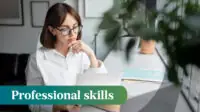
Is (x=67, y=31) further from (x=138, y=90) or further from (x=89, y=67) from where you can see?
(x=138, y=90)

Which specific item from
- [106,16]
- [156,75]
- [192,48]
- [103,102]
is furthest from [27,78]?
[192,48]

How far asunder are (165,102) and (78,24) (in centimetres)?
47

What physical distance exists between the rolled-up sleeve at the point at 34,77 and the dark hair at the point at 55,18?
103 mm

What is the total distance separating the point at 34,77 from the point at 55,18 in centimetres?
25

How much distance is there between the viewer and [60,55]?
110 cm

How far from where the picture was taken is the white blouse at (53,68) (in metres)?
1.07

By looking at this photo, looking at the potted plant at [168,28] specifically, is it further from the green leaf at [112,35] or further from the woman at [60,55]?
the woman at [60,55]

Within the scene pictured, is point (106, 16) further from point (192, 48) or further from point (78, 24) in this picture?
point (78, 24)

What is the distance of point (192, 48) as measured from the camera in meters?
0.33

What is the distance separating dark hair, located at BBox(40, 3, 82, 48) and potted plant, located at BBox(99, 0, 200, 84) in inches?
25.0

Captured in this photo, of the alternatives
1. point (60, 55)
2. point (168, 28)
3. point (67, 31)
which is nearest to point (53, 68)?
point (60, 55)

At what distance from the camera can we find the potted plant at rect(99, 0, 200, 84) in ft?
1.08

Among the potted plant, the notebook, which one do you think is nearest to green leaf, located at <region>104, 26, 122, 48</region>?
the potted plant

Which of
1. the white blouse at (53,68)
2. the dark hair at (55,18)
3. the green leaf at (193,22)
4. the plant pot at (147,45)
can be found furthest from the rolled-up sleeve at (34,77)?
the green leaf at (193,22)
